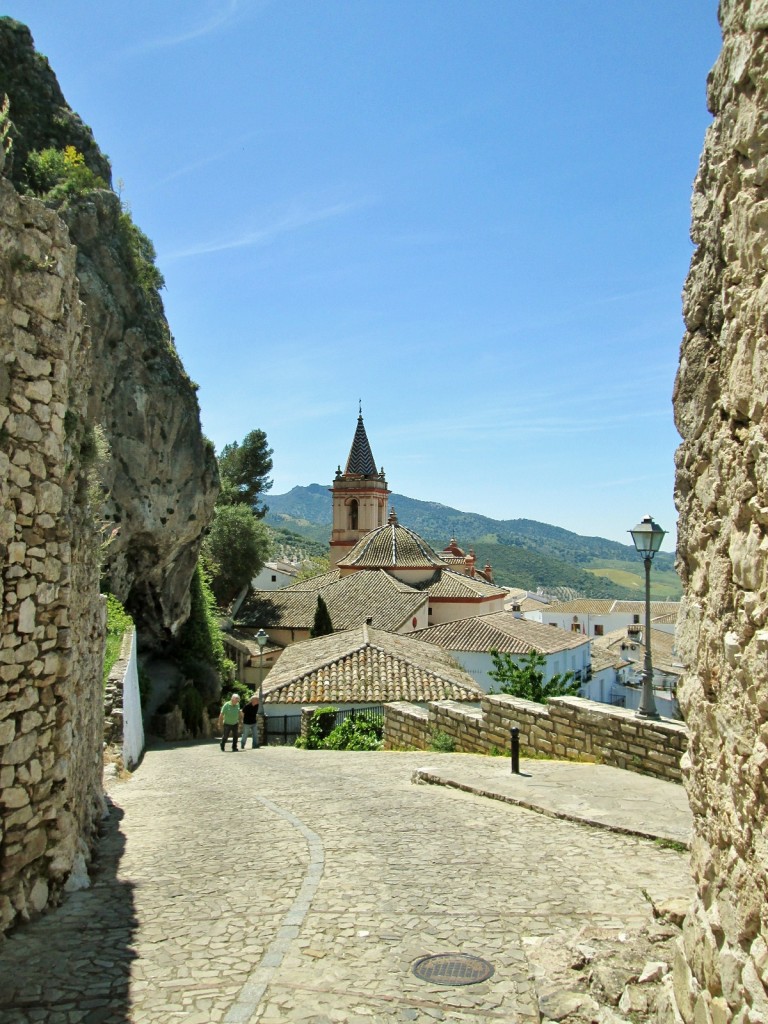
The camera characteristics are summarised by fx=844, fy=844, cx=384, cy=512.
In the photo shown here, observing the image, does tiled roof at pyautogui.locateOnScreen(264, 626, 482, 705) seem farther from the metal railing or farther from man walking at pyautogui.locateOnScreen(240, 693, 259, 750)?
man walking at pyautogui.locateOnScreen(240, 693, 259, 750)

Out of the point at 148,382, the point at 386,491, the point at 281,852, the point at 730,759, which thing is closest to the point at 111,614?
the point at 148,382

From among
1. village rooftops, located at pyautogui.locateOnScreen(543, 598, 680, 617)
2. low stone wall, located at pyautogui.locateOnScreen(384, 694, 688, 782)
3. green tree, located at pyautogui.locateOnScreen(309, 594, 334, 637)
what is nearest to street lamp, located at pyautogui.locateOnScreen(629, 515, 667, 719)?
Answer: low stone wall, located at pyautogui.locateOnScreen(384, 694, 688, 782)

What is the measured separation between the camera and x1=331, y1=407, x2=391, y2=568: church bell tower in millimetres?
63656

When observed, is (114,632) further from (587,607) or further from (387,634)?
(587,607)

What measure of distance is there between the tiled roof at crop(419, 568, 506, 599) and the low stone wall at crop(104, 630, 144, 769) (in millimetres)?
33120

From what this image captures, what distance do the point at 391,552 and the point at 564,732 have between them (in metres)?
43.8

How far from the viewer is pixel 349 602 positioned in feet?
150

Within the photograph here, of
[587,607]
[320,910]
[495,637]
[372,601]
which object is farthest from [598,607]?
[320,910]

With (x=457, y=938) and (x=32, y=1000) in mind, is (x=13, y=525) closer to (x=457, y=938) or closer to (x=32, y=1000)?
(x=32, y=1000)

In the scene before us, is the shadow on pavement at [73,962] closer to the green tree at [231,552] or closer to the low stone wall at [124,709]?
the low stone wall at [124,709]

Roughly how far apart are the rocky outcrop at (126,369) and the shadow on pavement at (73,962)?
58.8 feet

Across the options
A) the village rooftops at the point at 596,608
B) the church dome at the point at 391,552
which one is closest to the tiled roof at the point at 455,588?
the church dome at the point at 391,552

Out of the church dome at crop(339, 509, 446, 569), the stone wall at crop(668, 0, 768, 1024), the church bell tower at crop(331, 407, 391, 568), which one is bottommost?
the stone wall at crop(668, 0, 768, 1024)

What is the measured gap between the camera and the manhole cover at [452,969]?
4613mm
